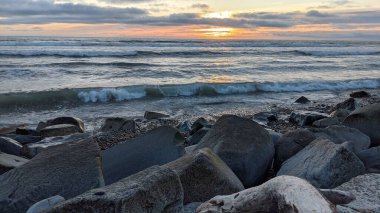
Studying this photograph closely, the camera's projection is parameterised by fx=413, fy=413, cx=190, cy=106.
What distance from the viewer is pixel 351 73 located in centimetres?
2178

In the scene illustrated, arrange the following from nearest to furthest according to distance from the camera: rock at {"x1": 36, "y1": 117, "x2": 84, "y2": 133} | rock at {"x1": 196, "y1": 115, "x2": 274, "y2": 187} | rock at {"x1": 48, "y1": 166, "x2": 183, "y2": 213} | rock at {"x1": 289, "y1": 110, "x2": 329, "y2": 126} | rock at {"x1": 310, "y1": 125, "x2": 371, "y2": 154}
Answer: rock at {"x1": 48, "y1": 166, "x2": 183, "y2": 213} → rock at {"x1": 196, "y1": 115, "x2": 274, "y2": 187} → rock at {"x1": 310, "y1": 125, "x2": 371, "y2": 154} → rock at {"x1": 36, "y1": 117, "x2": 84, "y2": 133} → rock at {"x1": 289, "y1": 110, "x2": 329, "y2": 126}

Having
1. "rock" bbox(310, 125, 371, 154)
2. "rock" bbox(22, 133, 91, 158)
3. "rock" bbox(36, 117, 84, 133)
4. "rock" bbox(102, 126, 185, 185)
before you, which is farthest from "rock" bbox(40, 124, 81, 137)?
→ "rock" bbox(310, 125, 371, 154)

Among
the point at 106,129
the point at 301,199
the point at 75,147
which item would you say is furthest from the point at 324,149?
the point at 106,129

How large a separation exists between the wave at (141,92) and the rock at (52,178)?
786 centimetres

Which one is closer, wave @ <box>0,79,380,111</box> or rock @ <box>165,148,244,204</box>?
rock @ <box>165,148,244,204</box>

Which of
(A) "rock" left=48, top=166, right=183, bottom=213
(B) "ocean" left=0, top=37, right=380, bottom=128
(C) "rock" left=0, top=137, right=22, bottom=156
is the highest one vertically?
(A) "rock" left=48, top=166, right=183, bottom=213

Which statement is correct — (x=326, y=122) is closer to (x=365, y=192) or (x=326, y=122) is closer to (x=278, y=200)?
(x=365, y=192)

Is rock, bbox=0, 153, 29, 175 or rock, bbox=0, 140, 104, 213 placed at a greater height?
rock, bbox=0, 140, 104, 213

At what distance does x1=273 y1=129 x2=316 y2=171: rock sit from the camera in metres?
5.06

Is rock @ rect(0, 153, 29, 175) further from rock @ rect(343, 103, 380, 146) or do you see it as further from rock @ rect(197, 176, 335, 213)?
rock @ rect(343, 103, 380, 146)

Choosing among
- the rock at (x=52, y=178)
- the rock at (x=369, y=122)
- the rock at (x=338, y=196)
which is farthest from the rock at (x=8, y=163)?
the rock at (x=369, y=122)

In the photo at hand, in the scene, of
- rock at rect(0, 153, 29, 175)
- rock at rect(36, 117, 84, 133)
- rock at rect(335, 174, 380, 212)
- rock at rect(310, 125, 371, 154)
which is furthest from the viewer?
rock at rect(36, 117, 84, 133)

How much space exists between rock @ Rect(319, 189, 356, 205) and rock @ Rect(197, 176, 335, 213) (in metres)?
0.47

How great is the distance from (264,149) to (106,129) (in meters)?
4.52
